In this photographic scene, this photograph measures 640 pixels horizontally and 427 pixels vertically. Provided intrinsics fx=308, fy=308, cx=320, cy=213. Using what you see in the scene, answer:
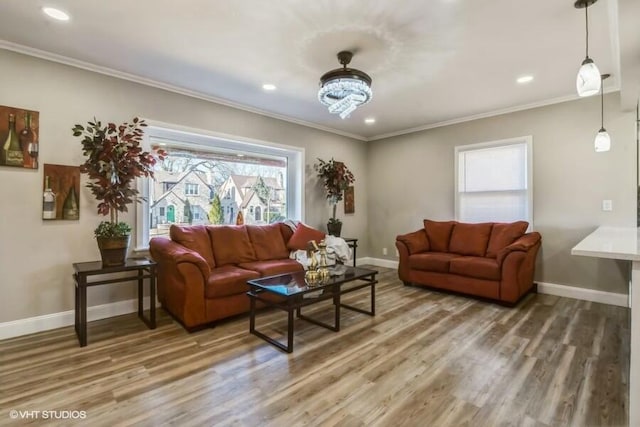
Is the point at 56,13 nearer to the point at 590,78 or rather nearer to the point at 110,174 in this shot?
the point at 110,174

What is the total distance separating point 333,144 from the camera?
562 cm

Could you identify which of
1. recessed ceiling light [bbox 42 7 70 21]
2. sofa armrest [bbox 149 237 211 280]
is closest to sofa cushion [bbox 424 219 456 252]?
sofa armrest [bbox 149 237 211 280]

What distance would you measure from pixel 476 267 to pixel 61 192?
15.0 feet

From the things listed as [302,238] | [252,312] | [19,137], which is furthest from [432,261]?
[19,137]

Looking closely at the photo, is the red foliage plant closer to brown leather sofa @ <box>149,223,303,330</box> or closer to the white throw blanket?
brown leather sofa @ <box>149,223,303,330</box>

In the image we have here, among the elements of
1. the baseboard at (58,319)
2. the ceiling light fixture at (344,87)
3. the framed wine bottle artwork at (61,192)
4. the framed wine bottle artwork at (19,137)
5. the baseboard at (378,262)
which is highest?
the ceiling light fixture at (344,87)

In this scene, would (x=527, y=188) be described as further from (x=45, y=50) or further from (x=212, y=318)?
(x=45, y=50)

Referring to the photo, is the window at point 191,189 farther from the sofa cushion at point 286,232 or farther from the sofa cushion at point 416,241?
the sofa cushion at point 416,241

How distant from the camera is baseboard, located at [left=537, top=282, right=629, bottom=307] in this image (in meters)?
3.60

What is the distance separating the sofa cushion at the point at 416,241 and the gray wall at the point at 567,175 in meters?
0.66

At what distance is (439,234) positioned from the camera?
4.74 meters

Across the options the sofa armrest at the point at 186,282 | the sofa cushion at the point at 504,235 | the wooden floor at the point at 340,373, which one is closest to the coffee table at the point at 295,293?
the wooden floor at the point at 340,373

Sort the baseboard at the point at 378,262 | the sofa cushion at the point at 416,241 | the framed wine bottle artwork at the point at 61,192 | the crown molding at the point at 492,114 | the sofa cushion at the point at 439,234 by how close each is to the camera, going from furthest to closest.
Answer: the baseboard at the point at 378,262
the sofa cushion at the point at 439,234
the sofa cushion at the point at 416,241
the crown molding at the point at 492,114
the framed wine bottle artwork at the point at 61,192

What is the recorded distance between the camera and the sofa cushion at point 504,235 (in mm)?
4004
